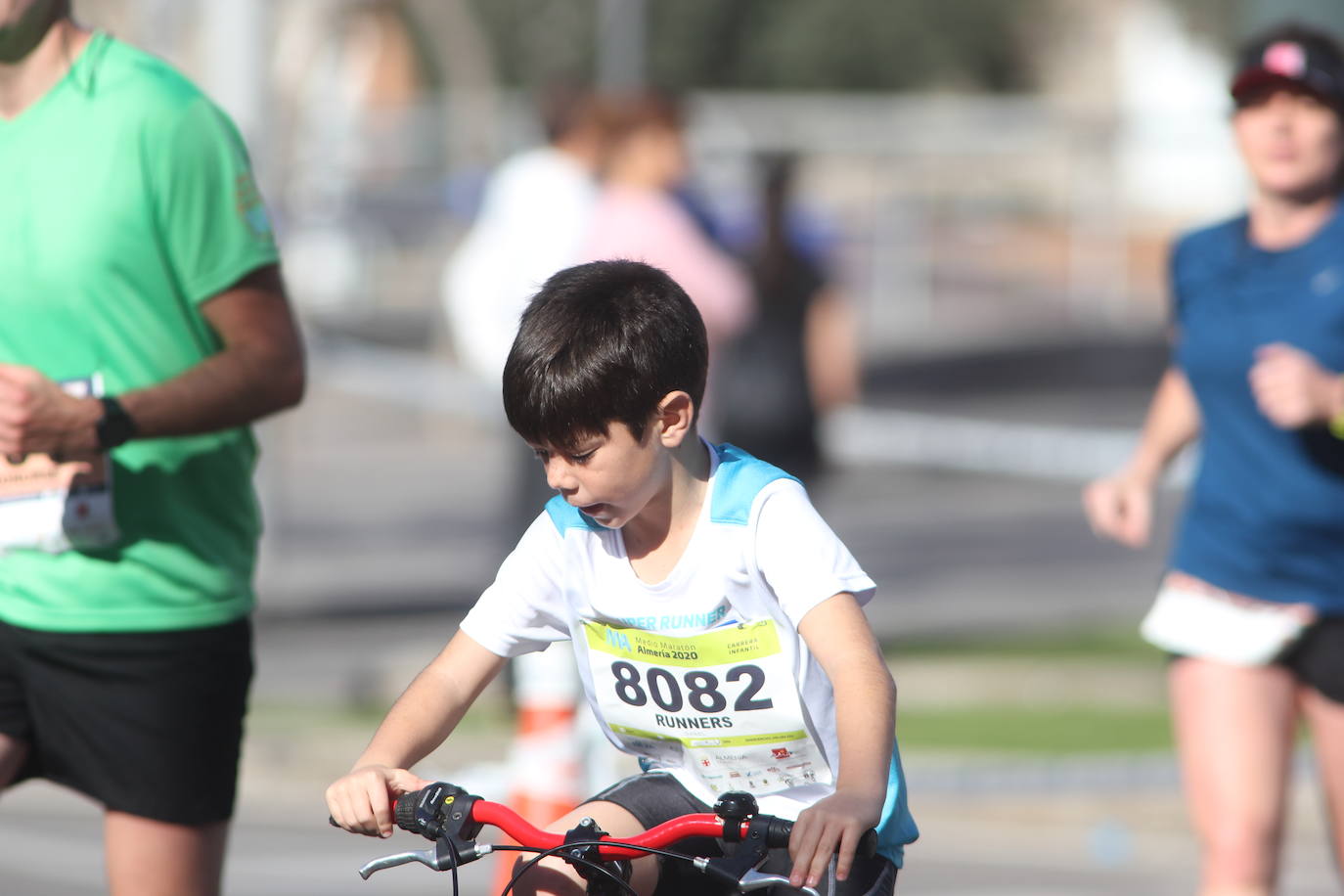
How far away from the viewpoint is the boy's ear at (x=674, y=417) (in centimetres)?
285

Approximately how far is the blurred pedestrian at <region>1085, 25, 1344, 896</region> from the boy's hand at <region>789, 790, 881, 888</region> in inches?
83.4

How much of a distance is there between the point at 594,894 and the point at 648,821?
0.74ft

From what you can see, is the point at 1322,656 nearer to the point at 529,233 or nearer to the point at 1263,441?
the point at 1263,441

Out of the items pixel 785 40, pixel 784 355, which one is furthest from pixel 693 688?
pixel 785 40

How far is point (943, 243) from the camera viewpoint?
27688 millimetres

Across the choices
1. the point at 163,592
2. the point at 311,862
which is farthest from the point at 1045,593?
the point at 163,592

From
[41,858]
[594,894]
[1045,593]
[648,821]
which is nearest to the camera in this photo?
[594,894]

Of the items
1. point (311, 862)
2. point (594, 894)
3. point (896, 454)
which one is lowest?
point (896, 454)

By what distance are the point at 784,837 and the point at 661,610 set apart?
521mm

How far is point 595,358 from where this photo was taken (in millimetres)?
2775

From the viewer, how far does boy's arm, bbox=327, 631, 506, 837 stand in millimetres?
2766

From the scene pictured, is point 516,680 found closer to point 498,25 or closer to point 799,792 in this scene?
point 799,792

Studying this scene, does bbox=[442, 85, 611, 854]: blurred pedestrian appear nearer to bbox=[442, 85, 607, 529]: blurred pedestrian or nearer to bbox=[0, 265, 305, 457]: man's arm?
bbox=[442, 85, 607, 529]: blurred pedestrian

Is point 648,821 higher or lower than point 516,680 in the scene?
higher
